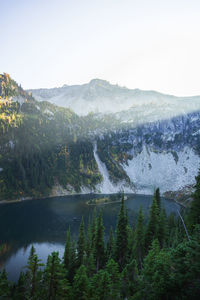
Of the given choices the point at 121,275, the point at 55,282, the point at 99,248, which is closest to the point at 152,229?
the point at 99,248

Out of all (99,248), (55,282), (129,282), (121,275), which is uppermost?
(55,282)

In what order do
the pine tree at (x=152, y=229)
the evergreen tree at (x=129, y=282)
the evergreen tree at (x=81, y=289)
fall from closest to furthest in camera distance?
the evergreen tree at (x=81, y=289) < the evergreen tree at (x=129, y=282) < the pine tree at (x=152, y=229)

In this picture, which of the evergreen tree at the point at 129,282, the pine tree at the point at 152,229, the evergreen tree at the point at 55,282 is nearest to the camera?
the evergreen tree at the point at 55,282

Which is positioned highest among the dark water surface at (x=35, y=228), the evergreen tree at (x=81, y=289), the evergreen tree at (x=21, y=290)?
the evergreen tree at (x=81, y=289)

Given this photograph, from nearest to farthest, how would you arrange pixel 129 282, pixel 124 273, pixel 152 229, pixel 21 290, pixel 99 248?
pixel 129 282 → pixel 124 273 → pixel 21 290 → pixel 99 248 → pixel 152 229

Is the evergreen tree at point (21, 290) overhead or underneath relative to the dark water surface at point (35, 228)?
overhead

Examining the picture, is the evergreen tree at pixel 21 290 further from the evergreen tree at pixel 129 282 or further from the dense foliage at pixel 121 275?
the evergreen tree at pixel 129 282

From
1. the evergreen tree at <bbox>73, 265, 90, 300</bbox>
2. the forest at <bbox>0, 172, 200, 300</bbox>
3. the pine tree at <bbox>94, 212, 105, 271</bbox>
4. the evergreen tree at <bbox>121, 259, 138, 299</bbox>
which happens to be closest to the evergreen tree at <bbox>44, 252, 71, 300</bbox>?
the forest at <bbox>0, 172, 200, 300</bbox>

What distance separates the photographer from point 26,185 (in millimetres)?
161500

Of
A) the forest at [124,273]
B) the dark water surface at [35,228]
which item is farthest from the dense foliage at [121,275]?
the dark water surface at [35,228]

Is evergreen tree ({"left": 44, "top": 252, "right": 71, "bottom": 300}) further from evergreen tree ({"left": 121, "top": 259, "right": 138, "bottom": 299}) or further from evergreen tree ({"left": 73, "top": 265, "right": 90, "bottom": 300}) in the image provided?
evergreen tree ({"left": 121, "top": 259, "right": 138, "bottom": 299})

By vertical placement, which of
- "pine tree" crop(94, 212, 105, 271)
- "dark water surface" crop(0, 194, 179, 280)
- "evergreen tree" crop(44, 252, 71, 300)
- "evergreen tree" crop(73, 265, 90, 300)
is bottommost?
"dark water surface" crop(0, 194, 179, 280)

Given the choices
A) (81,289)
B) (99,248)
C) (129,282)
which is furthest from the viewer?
(99,248)

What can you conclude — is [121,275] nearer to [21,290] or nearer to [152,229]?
[21,290]
